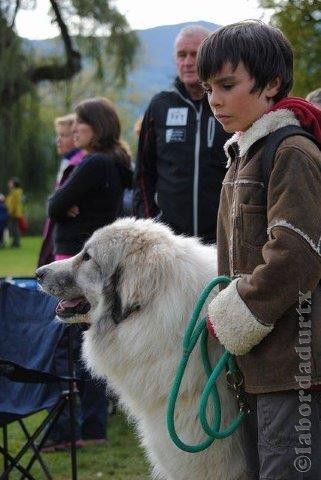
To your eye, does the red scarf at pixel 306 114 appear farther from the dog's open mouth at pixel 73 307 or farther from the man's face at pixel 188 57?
the man's face at pixel 188 57

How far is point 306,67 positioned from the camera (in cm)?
773

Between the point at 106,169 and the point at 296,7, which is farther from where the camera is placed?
the point at 296,7

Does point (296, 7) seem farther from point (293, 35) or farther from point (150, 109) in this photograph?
point (150, 109)

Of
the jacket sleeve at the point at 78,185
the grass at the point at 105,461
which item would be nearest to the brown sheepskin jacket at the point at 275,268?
the grass at the point at 105,461

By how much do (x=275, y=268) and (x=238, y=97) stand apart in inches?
21.8

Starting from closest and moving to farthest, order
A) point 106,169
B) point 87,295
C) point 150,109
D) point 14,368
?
1. point 87,295
2. point 14,368
3. point 150,109
4. point 106,169

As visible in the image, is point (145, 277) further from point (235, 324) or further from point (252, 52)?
point (252, 52)

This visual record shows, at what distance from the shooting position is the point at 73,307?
338 centimetres

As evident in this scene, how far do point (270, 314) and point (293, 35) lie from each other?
561 cm

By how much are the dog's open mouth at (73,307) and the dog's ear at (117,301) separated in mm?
210

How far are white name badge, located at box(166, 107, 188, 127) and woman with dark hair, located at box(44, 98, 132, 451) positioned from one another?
0.77 metres

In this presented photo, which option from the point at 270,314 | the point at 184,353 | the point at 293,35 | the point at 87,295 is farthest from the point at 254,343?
the point at 293,35

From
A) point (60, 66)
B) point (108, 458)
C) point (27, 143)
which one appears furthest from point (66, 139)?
point (27, 143)

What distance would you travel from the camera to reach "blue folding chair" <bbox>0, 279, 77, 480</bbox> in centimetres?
437
